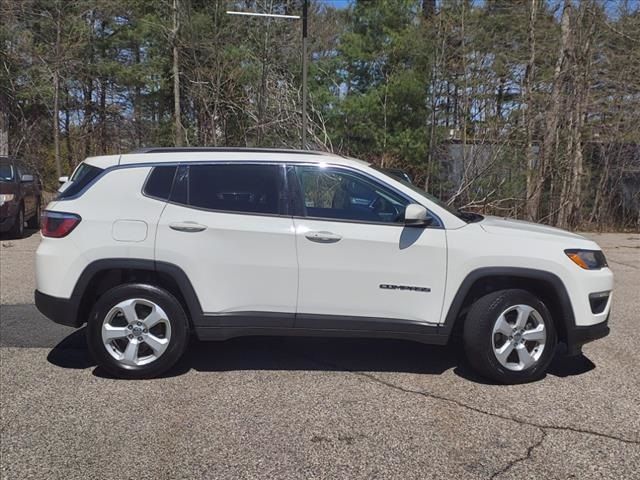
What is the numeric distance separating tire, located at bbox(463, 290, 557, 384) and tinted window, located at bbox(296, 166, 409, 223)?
3.32 ft

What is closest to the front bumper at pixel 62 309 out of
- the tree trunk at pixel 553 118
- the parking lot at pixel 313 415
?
the parking lot at pixel 313 415

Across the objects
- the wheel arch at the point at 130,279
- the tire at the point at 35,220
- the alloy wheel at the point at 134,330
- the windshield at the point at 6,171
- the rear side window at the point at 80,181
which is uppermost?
the rear side window at the point at 80,181

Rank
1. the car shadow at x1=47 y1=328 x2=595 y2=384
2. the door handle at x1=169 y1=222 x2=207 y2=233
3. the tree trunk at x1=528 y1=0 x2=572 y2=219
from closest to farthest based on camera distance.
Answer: the door handle at x1=169 y1=222 x2=207 y2=233, the car shadow at x1=47 y1=328 x2=595 y2=384, the tree trunk at x1=528 y1=0 x2=572 y2=219

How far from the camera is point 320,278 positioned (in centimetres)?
447

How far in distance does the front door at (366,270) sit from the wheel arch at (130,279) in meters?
0.89

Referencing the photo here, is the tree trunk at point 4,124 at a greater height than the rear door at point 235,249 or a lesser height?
greater

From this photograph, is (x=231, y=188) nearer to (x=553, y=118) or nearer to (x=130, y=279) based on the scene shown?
(x=130, y=279)

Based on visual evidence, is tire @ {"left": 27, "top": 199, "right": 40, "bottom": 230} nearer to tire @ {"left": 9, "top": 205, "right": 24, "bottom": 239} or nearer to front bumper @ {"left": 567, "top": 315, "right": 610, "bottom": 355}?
tire @ {"left": 9, "top": 205, "right": 24, "bottom": 239}

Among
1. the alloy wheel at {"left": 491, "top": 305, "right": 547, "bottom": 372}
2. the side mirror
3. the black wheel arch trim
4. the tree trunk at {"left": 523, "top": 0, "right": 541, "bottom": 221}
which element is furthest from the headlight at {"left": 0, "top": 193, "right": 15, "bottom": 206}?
the tree trunk at {"left": 523, "top": 0, "right": 541, "bottom": 221}

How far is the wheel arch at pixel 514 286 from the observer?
4469mm

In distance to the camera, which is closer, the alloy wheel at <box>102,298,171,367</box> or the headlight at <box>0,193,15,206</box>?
the alloy wheel at <box>102,298,171,367</box>

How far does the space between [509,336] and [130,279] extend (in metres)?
3.08

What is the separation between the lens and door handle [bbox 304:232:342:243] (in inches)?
175

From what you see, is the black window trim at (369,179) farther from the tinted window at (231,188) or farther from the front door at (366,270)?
the tinted window at (231,188)
